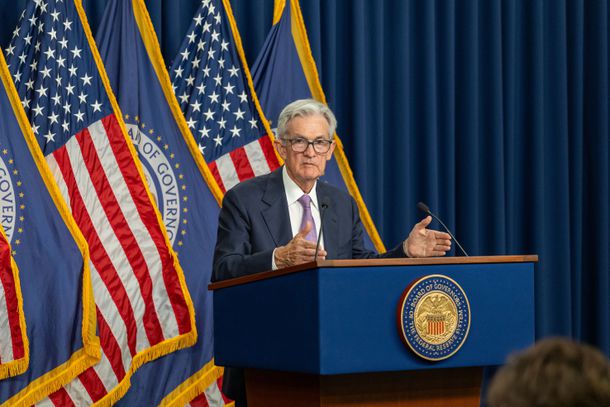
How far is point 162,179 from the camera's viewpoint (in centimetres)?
474

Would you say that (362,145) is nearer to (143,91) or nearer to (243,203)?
(143,91)

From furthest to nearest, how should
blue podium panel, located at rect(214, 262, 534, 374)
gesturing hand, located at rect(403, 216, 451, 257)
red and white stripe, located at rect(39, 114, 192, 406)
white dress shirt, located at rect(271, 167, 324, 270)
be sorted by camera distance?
red and white stripe, located at rect(39, 114, 192, 406), white dress shirt, located at rect(271, 167, 324, 270), gesturing hand, located at rect(403, 216, 451, 257), blue podium panel, located at rect(214, 262, 534, 374)

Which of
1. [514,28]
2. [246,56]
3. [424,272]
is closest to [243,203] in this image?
[424,272]

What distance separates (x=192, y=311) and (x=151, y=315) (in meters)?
0.21

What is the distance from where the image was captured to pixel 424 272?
95.7 inches

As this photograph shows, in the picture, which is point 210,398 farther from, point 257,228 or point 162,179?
point 257,228

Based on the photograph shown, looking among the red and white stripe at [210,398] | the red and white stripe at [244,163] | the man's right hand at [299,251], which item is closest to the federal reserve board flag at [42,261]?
the red and white stripe at [210,398]

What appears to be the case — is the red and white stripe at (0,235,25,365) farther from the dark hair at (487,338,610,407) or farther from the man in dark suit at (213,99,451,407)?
the dark hair at (487,338,610,407)

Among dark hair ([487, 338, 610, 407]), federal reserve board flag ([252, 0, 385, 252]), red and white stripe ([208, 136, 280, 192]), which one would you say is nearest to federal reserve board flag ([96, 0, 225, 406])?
red and white stripe ([208, 136, 280, 192])

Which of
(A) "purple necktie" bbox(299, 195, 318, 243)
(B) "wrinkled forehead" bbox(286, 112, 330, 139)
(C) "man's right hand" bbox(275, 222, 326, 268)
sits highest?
(B) "wrinkled forehead" bbox(286, 112, 330, 139)

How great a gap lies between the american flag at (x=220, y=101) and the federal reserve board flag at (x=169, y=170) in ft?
0.43

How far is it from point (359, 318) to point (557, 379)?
147 centimetres

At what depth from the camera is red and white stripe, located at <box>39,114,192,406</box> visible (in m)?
4.40

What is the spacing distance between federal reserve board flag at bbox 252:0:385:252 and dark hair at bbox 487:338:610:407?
427cm
